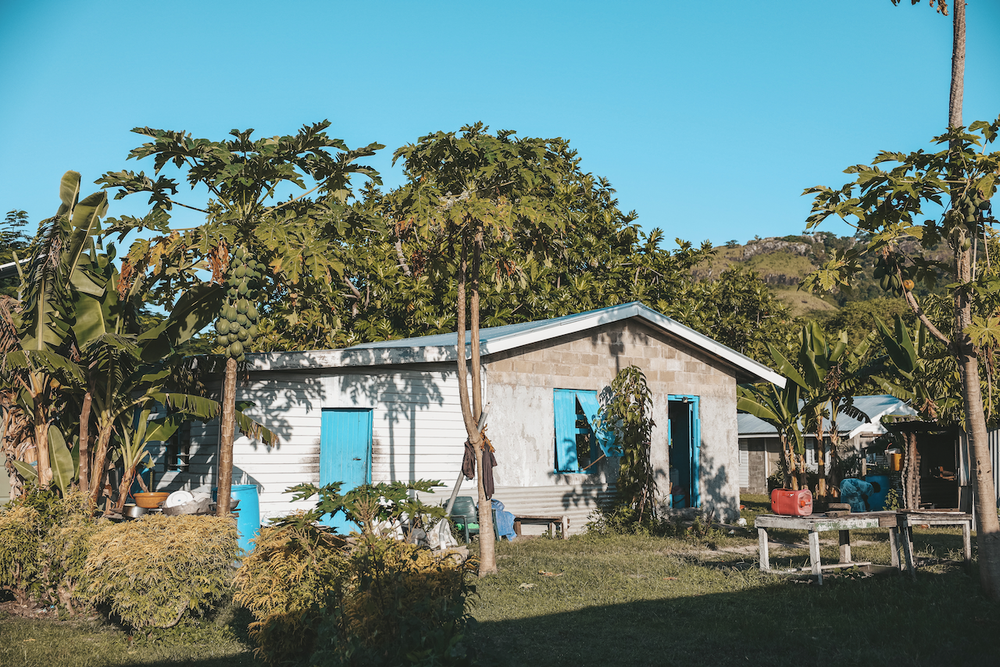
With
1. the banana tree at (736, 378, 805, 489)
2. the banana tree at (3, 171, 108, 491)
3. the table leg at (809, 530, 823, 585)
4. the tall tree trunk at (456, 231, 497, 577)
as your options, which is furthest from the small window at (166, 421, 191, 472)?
the banana tree at (736, 378, 805, 489)

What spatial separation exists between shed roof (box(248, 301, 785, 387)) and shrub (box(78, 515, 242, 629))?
15.3ft

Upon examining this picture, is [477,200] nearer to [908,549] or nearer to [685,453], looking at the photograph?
[908,549]

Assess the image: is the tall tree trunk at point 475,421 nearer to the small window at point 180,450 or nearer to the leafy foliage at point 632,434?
the leafy foliage at point 632,434

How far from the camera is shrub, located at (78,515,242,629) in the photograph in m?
6.95

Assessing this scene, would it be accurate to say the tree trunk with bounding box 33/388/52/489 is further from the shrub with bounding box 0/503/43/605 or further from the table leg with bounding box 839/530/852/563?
the table leg with bounding box 839/530/852/563

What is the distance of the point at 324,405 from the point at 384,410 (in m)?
1.00

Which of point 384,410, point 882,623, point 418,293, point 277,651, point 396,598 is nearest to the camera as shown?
point 396,598

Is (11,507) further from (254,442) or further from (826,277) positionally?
(826,277)

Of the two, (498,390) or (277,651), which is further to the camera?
(498,390)

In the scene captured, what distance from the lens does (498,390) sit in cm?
1370

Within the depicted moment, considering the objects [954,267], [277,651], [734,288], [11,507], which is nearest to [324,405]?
[11,507]

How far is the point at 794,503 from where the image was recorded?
941cm

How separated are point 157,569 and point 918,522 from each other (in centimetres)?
857

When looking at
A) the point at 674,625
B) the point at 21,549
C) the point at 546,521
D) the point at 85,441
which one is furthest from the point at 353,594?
the point at 546,521
